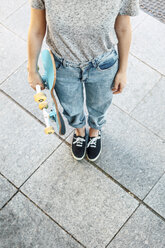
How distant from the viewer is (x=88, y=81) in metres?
1.96

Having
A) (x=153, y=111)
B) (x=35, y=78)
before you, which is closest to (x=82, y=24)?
(x=35, y=78)

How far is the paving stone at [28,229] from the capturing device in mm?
2482

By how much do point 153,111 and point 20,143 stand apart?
4.79ft

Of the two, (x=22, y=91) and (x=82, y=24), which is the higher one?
(x=82, y=24)

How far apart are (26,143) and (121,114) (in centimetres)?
105

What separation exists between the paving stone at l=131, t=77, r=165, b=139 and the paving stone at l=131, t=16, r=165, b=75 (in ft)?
1.03

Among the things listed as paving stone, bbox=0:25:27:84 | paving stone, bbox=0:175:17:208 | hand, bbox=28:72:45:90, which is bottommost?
paving stone, bbox=0:175:17:208

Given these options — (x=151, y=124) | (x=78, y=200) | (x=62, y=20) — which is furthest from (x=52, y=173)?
(x=62, y=20)

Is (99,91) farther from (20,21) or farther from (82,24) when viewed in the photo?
(20,21)

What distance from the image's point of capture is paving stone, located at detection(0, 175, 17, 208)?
8.74 ft

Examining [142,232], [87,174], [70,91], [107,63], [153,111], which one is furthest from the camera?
[153,111]

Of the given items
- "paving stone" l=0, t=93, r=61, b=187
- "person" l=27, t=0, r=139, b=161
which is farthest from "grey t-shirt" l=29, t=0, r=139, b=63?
"paving stone" l=0, t=93, r=61, b=187

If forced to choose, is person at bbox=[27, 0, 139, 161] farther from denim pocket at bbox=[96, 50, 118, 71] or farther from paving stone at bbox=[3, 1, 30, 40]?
paving stone at bbox=[3, 1, 30, 40]

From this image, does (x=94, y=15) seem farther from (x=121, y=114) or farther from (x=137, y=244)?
(x=137, y=244)
